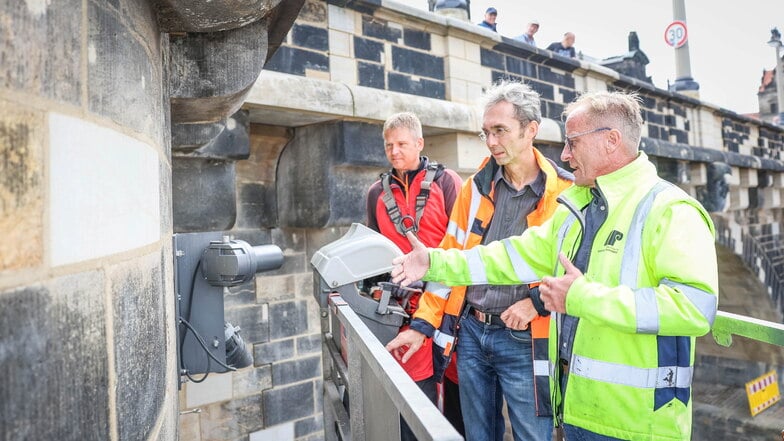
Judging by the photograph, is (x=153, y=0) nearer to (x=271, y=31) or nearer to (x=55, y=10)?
(x=55, y=10)

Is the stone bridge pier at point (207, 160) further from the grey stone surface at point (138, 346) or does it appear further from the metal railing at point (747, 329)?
the metal railing at point (747, 329)

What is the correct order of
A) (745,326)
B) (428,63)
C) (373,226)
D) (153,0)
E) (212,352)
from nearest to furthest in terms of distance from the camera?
(153,0) < (745,326) < (212,352) < (373,226) < (428,63)

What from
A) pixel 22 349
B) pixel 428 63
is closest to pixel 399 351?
pixel 22 349

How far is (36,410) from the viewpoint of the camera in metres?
0.61

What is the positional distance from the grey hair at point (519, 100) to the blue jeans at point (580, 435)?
45.7 inches

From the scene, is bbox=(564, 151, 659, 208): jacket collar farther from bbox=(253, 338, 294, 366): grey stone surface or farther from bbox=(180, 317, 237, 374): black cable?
bbox=(253, 338, 294, 366): grey stone surface

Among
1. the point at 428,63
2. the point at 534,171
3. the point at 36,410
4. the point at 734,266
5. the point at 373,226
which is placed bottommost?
the point at 734,266

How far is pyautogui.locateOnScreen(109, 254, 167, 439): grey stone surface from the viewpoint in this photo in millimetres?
806

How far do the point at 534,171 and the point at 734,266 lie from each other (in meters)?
10.2

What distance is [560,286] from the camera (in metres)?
1.44

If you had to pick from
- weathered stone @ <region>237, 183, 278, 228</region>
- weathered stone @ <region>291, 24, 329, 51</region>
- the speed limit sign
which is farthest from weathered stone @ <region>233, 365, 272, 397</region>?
the speed limit sign

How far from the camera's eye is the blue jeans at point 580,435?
1.45 metres

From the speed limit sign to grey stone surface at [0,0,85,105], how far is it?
12676 millimetres

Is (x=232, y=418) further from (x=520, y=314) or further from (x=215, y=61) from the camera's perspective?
(x=215, y=61)
